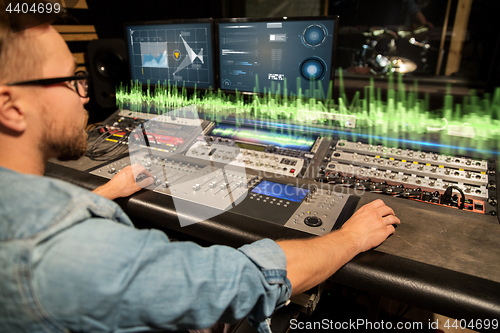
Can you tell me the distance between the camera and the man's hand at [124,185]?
48.8 inches

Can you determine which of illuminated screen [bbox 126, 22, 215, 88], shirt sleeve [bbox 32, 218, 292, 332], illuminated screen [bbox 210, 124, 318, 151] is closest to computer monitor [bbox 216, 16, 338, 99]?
illuminated screen [bbox 126, 22, 215, 88]

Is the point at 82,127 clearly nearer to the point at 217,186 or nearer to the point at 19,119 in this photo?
the point at 19,119

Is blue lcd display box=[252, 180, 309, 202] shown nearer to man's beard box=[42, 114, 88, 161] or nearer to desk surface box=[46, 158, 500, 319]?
desk surface box=[46, 158, 500, 319]

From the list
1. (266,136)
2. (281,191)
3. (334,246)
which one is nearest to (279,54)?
(266,136)

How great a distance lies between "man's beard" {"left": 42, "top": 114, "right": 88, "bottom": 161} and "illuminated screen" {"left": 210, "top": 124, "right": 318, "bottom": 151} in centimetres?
95

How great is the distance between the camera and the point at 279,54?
1608 millimetres

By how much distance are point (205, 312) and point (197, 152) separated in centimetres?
109

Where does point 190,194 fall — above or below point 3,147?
below

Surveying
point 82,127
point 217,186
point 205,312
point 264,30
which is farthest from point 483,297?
point 264,30

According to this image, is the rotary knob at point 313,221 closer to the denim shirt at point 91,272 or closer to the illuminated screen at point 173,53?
the denim shirt at point 91,272

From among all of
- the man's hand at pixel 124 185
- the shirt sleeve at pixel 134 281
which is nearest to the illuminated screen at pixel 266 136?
the man's hand at pixel 124 185

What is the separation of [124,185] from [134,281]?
0.89 metres

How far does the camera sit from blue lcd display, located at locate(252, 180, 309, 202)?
1.18 metres

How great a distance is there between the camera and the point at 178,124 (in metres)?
1.78
